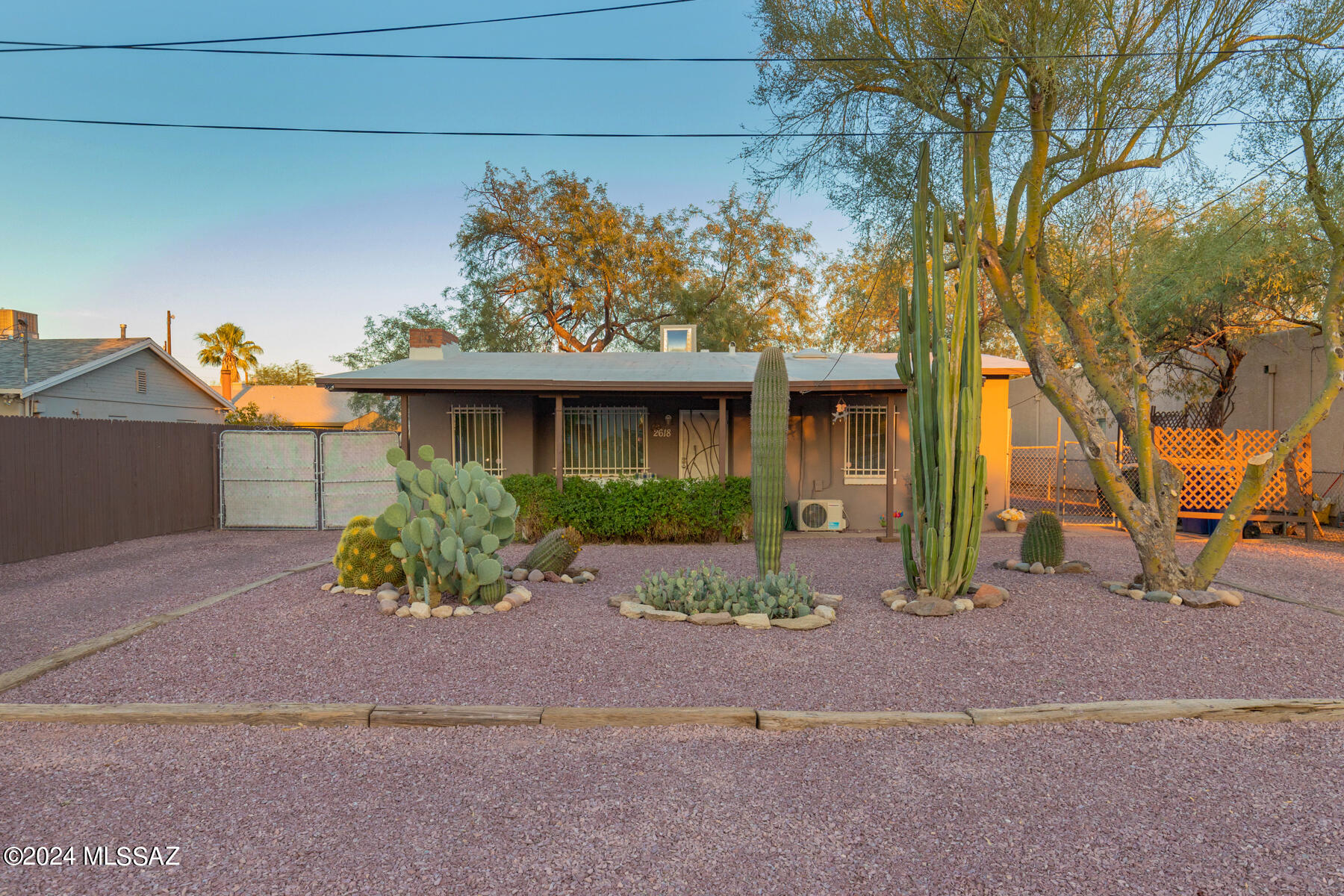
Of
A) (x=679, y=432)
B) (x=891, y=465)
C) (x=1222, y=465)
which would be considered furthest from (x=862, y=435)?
(x=1222, y=465)

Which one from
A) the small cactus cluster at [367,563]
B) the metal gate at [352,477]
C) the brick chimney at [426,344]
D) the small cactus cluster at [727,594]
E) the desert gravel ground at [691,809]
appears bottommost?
the desert gravel ground at [691,809]

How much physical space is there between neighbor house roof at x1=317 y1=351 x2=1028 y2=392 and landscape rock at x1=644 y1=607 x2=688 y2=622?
196 inches

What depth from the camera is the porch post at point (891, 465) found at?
423 inches

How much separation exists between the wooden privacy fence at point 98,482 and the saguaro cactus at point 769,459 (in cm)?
898

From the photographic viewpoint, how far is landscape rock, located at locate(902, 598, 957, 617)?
5578 mm

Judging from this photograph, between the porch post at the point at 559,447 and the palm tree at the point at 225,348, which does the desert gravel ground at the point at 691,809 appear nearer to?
the porch post at the point at 559,447

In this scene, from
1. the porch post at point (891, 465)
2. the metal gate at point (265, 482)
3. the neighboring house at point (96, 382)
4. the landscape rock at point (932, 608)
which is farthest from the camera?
the neighboring house at point (96, 382)

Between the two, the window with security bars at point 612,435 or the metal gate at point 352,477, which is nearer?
the window with security bars at point 612,435

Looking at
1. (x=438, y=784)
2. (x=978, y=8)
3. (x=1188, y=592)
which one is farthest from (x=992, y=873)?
(x=978, y=8)

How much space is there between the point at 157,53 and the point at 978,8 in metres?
9.87

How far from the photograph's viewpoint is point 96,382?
1952cm

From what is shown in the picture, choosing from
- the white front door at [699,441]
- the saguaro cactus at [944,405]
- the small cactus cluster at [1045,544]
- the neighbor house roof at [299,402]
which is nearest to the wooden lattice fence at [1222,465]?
the small cactus cluster at [1045,544]

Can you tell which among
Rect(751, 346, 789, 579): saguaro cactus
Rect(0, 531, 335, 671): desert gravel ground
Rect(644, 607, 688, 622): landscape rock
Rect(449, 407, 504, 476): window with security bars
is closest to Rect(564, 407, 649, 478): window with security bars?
Rect(449, 407, 504, 476): window with security bars

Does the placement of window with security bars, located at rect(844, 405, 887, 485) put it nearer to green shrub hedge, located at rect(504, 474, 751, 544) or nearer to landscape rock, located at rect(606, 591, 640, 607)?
green shrub hedge, located at rect(504, 474, 751, 544)
